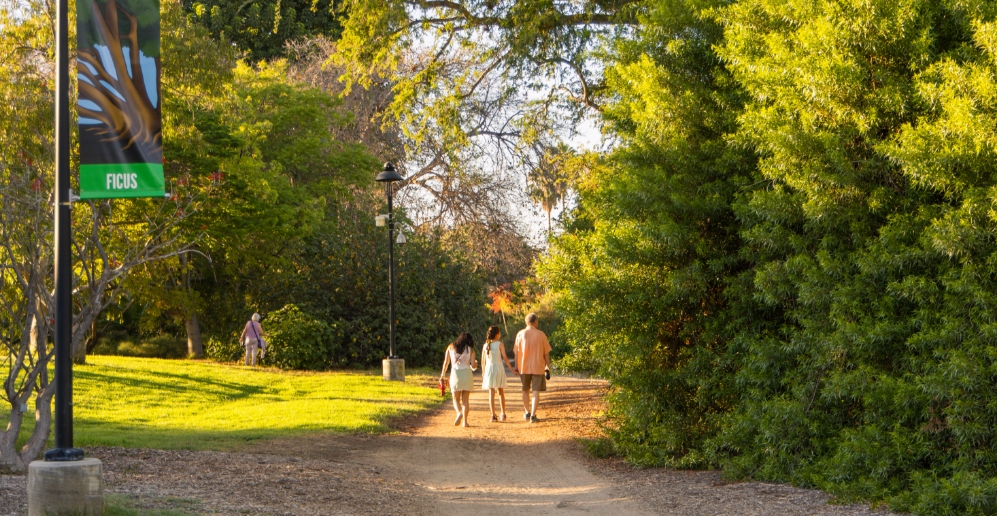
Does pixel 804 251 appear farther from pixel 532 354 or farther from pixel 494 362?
pixel 494 362

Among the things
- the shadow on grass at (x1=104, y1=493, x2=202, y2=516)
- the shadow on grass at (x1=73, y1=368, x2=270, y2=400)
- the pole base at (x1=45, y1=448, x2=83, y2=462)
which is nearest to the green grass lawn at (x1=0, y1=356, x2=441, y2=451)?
the shadow on grass at (x1=73, y1=368, x2=270, y2=400)

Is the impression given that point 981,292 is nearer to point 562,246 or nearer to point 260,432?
point 562,246

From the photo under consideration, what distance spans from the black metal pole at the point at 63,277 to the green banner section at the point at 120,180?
0.63 ft

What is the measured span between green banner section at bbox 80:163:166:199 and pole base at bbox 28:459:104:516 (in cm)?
199

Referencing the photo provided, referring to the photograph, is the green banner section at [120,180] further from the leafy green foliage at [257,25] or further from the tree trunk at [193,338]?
the leafy green foliage at [257,25]

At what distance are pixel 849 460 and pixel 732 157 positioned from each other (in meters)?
3.79

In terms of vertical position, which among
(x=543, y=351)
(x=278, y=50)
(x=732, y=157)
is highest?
(x=278, y=50)

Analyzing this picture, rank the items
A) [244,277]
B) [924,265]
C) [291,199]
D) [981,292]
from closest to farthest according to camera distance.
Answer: [981,292] < [924,265] < [291,199] < [244,277]

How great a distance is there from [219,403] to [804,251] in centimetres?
1282

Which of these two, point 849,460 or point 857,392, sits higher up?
point 857,392

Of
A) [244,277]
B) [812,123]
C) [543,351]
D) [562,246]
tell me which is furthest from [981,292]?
[244,277]

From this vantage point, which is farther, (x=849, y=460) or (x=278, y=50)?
(x=278, y=50)

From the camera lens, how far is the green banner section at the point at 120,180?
261 inches

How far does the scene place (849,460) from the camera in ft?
28.3
